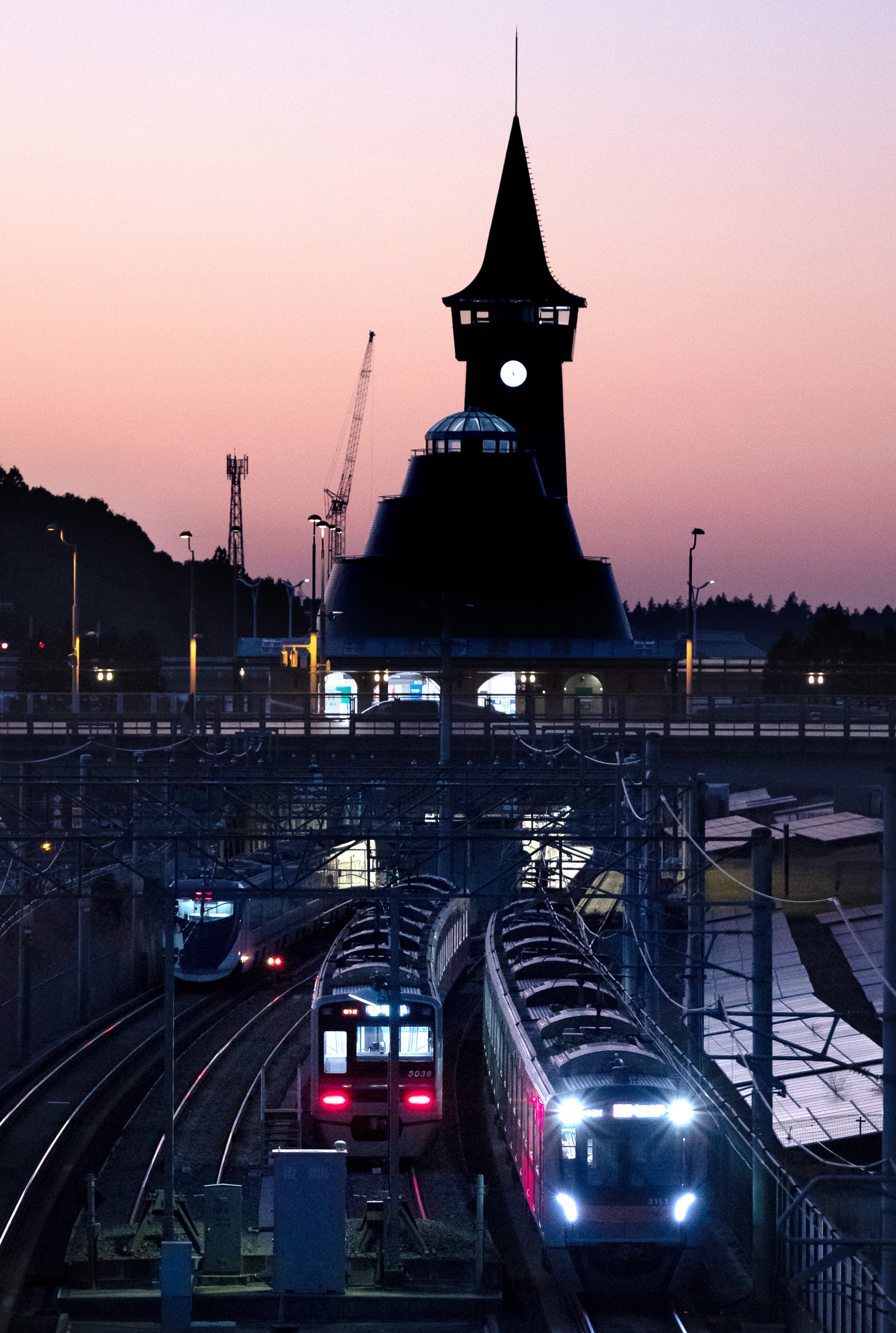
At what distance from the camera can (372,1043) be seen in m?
28.0

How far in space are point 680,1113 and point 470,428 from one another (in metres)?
100

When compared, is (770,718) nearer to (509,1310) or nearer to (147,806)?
(147,806)

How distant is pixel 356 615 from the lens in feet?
360

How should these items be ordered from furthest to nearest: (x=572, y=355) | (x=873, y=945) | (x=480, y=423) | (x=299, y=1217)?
(x=572, y=355) → (x=480, y=423) → (x=873, y=945) → (x=299, y=1217)

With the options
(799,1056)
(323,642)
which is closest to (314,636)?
(323,642)

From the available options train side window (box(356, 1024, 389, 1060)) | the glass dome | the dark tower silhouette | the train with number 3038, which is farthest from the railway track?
the dark tower silhouette

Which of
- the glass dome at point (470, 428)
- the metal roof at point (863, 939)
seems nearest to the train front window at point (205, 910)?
the metal roof at point (863, 939)

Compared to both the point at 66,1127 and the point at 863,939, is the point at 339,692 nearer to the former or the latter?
the point at 863,939

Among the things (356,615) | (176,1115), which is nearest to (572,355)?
A: (356,615)

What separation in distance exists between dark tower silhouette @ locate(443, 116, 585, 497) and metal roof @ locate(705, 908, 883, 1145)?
85044 millimetres

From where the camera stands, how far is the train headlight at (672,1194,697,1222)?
2186 cm

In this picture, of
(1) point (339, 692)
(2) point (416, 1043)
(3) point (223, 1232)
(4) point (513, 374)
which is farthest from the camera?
(4) point (513, 374)

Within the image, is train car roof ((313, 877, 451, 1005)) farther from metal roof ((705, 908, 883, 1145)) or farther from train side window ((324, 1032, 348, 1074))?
metal roof ((705, 908, 883, 1145))

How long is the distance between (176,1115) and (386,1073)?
24.5ft
